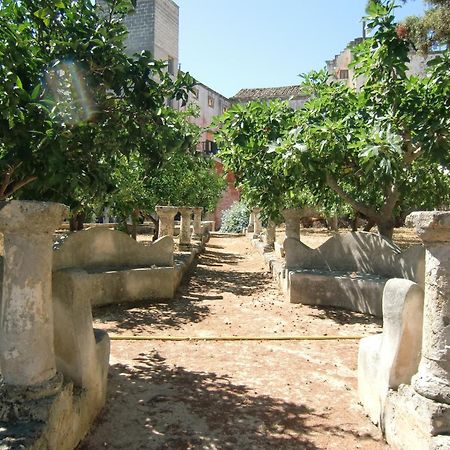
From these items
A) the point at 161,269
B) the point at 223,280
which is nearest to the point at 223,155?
the point at 161,269

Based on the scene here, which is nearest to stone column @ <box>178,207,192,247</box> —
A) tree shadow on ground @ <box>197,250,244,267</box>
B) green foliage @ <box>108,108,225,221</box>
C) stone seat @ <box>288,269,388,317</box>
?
green foliage @ <box>108,108,225,221</box>

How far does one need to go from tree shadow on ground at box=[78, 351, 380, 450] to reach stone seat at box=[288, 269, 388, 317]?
161 inches

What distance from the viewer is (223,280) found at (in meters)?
12.7

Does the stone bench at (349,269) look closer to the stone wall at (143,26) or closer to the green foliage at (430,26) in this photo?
the green foliage at (430,26)

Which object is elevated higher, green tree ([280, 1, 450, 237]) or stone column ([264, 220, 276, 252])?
green tree ([280, 1, 450, 237])

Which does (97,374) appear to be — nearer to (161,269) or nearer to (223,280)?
(161,269)

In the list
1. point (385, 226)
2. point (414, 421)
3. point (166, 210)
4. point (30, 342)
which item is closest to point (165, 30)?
point (166, 210)

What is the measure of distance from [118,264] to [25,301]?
6.37 metres

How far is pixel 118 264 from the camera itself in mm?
9594

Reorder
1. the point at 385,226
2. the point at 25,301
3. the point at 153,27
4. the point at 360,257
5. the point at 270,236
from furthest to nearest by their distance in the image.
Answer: the point at 153,27 → the point at 270,236 → the point at 360,257 → the point at 385,226 → the point at 25,301

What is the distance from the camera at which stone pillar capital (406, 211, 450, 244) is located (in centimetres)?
326

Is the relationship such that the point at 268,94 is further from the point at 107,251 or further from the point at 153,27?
the point at 107,251

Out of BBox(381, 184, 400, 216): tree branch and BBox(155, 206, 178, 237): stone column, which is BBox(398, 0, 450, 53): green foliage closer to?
BBox(381, 184, 400, 216): tree branch

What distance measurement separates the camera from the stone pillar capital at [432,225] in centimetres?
326
